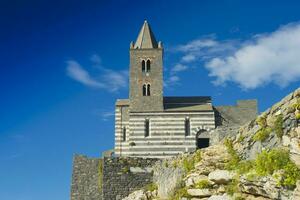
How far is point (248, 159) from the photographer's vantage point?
1149 cm

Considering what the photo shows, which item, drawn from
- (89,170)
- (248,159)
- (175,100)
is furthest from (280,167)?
(175,100)

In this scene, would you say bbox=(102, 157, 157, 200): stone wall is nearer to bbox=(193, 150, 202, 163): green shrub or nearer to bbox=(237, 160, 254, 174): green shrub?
bbox=(193, 150, 202, 163): green shrub

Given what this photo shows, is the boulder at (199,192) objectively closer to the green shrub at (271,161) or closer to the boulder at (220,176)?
the boulder at (220,176)

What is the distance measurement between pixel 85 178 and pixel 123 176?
3.16 meters

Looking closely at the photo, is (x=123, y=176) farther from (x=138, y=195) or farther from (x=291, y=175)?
(x=291, y=175)

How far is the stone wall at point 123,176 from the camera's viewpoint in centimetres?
1966

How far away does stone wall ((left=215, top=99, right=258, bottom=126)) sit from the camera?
49562 mm

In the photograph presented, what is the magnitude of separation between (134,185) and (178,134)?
28858 mm

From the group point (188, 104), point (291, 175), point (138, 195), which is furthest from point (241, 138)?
point (188, 104)

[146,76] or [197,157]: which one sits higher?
[146,76]

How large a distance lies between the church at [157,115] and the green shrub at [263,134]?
35.6 m

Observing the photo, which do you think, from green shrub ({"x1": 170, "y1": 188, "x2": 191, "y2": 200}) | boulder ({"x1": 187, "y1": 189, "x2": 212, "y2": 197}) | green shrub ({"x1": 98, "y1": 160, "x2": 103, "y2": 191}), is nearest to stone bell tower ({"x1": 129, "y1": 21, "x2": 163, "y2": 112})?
green shrub ({"x1": 98, "y1": 160, "x2": 103, "y2": 191})

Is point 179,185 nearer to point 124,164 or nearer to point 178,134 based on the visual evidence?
point 124,164

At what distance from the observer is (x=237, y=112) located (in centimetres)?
5069
